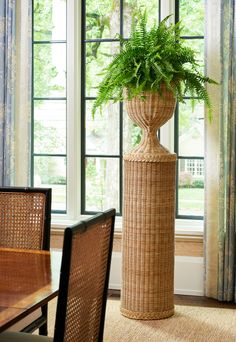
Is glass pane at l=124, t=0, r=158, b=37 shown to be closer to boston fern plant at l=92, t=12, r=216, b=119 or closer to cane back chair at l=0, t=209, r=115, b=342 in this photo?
boston fern plant at l=92, t=12, r=216, b=119

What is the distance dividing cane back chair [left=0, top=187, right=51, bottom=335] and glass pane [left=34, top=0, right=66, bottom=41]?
2226mm

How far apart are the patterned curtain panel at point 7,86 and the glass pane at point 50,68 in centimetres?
29

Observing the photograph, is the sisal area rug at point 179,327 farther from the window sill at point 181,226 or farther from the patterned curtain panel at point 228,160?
the window sill at point 181,226

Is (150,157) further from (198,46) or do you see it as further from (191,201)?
(198,46)

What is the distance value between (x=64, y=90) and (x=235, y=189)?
59.7 inches

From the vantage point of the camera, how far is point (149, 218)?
3934mm

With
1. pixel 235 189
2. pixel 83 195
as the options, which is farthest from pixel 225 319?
pixel 83 195

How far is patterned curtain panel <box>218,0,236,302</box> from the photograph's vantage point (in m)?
4.21

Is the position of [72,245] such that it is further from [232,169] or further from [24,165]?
[24,165]

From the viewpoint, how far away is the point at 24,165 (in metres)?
4.75

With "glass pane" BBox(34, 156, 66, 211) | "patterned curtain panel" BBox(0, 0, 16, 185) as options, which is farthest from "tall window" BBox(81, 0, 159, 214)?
"patterned curtain panel" BBox(0, 0, 16, 185)

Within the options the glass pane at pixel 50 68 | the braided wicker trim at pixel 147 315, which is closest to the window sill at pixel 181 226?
the braided wicker trim at pixel 147 315

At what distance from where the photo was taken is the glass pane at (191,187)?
184 inches

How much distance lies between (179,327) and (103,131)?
5.54 feet
